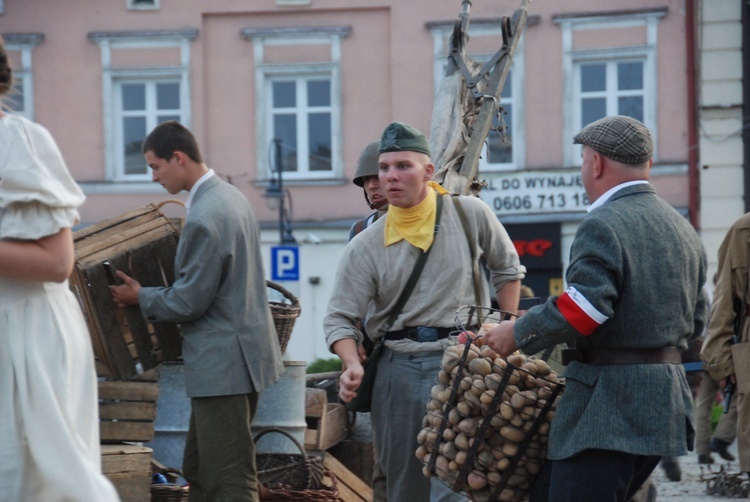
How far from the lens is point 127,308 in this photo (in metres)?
5.94

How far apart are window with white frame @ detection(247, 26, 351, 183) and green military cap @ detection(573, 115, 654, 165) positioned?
19426mm

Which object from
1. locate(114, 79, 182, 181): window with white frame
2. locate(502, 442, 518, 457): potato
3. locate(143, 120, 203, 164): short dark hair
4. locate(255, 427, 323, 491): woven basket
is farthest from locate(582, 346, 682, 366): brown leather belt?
locate(114, 79, 182, 181): window with white frame

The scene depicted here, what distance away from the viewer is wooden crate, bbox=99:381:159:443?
643 centimetres

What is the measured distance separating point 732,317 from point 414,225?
2090mm

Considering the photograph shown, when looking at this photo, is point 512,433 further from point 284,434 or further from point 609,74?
point 609,74

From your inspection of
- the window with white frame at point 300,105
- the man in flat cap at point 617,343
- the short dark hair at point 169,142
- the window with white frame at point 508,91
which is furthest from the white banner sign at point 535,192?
the man in flat cap at point 617,343

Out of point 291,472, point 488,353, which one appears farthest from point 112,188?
point 488,353

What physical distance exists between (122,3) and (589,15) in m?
8.35

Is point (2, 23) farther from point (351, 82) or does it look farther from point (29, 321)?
point (29, 321)

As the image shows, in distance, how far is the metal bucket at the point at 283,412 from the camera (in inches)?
273

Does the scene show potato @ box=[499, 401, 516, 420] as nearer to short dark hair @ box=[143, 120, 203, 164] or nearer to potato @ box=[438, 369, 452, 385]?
potato @ box=[438, 369, 452, 385]

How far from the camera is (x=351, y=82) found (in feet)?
76.9

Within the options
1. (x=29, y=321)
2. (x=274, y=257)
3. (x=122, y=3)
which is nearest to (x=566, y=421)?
(x=29, y=321)

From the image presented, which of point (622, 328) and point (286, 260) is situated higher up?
point (622, 328)
